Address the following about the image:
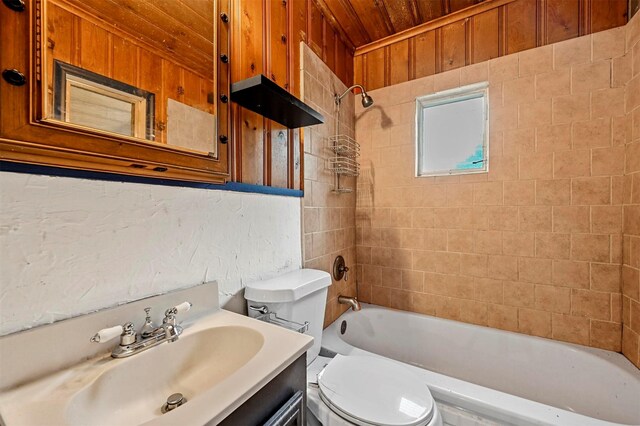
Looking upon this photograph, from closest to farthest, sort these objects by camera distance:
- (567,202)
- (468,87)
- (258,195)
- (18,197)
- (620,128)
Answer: (18,197)
(258,195)
(620,128)
(567,202)
(468,87)

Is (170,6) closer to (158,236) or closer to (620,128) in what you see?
(158,236)

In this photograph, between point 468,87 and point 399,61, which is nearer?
point 468,87

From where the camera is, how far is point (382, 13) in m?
1.89

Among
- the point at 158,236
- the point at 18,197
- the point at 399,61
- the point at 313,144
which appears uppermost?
the point at 399,61

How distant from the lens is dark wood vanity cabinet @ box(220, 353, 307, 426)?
1.94 feet

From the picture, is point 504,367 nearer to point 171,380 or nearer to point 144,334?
point 171,380

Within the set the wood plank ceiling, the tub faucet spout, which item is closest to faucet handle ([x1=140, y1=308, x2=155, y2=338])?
the tub faucet spout

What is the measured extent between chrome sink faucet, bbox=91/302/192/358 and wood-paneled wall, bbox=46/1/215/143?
1.86 feet

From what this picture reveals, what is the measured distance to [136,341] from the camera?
2.53 ft

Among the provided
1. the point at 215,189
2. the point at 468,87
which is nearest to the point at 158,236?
the point at 215,189

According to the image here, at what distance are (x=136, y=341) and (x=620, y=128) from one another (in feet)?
8.09

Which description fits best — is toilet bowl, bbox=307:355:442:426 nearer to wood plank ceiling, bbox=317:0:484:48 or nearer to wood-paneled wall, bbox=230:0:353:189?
wood-paneled wall, bbox=230:0:353:189

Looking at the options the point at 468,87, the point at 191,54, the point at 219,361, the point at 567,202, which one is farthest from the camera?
the point at 468,87

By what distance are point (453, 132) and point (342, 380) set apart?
6.03 feet
